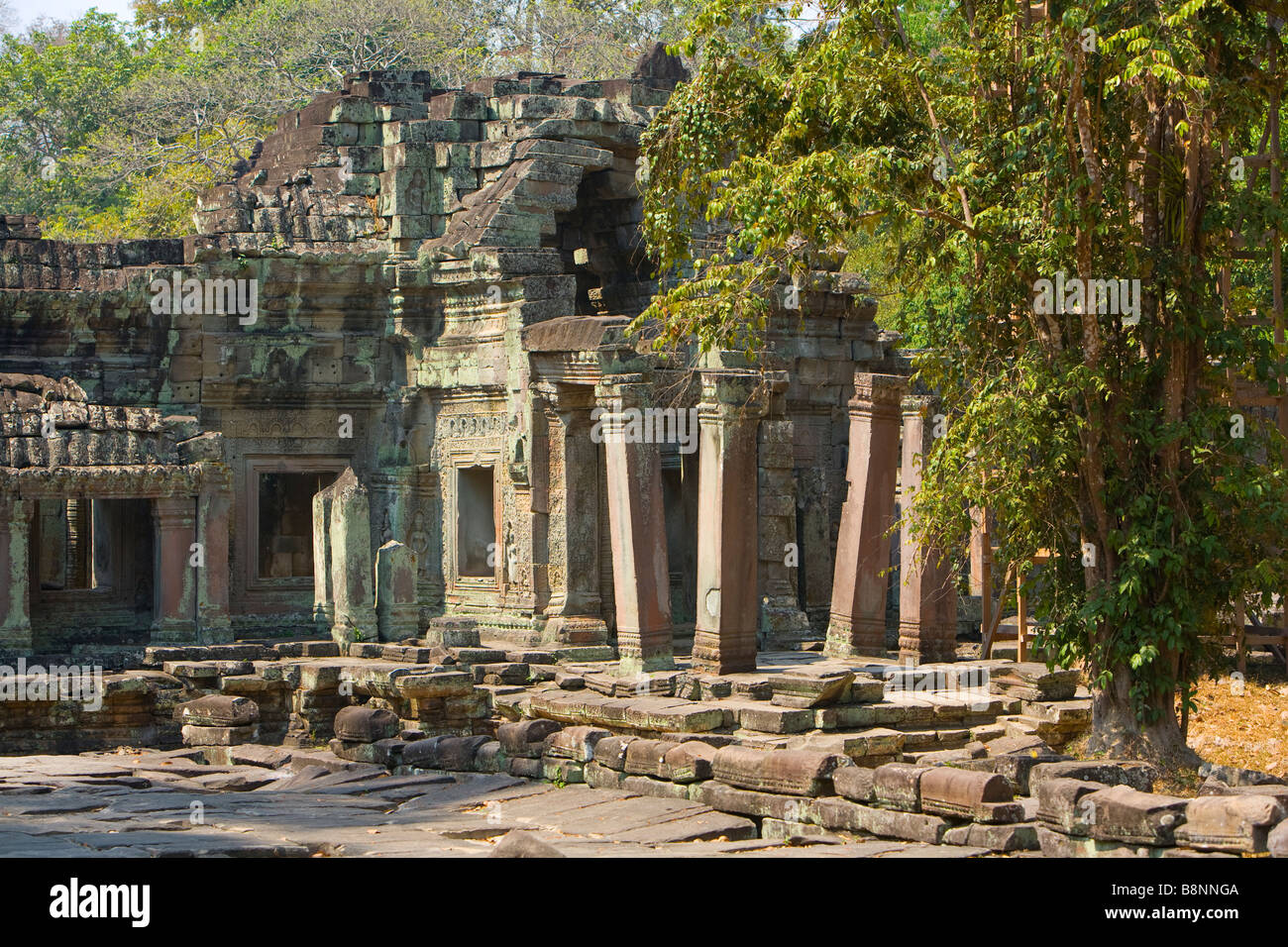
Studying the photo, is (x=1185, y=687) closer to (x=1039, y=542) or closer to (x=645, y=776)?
(x=1039, y=542)

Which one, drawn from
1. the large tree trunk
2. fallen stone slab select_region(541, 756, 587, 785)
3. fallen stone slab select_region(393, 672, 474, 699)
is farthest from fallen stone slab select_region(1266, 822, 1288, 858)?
fallen stone slab select_region(393, 672, 474, 699)

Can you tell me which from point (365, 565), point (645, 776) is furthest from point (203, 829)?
point (365, 565)

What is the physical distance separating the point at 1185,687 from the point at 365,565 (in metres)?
8.48

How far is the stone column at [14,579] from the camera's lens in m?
16.5

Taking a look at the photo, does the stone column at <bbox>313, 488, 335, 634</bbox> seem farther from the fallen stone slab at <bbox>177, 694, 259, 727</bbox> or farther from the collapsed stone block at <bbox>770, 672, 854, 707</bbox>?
the collapsed stone block at <bbox>770, 672, 854, 707</bbox>

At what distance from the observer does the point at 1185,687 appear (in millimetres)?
11883

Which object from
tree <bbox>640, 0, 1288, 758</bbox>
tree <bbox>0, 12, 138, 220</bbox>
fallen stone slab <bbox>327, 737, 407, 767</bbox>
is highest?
tree <bbox>0, 12, 138, 220</bbox>

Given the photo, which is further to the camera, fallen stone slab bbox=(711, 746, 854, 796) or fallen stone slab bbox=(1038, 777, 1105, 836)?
fallen stone slab bbox=(711, 746, 854, 796)

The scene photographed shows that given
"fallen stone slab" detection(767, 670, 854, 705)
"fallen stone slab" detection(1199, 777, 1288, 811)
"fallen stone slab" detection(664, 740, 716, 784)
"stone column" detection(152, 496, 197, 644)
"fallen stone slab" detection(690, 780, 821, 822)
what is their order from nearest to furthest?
"fallen stone slab" detection(1199, 777, 1288, 811) < "fallen stone slab" detection(690, 780, 821, 822) < "fallen stone slab" detection(664, 740, 716, 784) < "fallen stone slab" detection(767, 670, 854, 705) < "stone column" detection(152, 496, 197, 644)

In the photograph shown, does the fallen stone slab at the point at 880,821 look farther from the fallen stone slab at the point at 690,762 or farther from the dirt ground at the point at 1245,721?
the dirt ground at the point at 1245,721

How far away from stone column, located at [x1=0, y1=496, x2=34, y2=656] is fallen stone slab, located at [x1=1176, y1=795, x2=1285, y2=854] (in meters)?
11.2

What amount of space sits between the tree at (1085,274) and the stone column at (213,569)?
6528mm

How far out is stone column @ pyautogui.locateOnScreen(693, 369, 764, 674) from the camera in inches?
586

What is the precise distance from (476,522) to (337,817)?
8.13 metres
